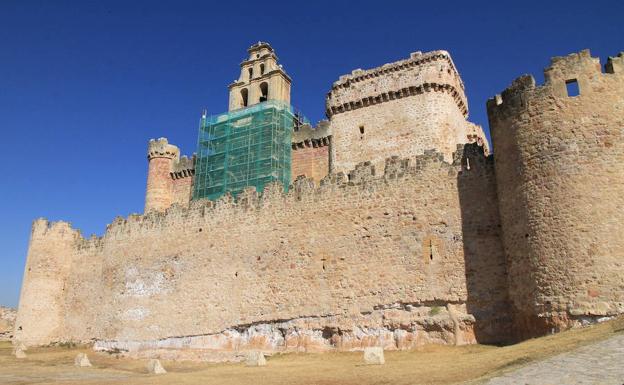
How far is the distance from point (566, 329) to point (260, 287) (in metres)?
8.70

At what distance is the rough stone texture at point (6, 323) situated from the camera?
3000 centimetres

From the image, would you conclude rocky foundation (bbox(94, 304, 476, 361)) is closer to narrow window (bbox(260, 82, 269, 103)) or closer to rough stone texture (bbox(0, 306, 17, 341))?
narrow window (bbox(260, 82, 269, 103))

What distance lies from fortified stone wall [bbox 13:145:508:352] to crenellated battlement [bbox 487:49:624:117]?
7.10 feet

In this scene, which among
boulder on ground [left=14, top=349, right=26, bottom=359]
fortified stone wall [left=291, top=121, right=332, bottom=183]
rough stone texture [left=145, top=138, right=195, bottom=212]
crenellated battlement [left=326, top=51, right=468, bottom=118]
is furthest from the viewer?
rough stone texture [left=145, top=138, right=195, bottom=212]

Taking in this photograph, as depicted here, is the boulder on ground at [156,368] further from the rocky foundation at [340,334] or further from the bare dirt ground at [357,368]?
the rocky foundation at [340,334]

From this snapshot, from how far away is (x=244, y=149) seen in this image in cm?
2792

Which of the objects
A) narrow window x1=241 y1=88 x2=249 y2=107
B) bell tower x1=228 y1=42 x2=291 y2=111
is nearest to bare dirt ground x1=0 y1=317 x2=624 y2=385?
bell tower x1=228 y1=42 x2=291 y2=111

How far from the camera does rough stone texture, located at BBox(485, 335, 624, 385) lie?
6543 mm

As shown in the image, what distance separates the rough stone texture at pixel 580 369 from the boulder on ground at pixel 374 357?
403 centimetres

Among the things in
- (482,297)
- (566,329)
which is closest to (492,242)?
(482,297)

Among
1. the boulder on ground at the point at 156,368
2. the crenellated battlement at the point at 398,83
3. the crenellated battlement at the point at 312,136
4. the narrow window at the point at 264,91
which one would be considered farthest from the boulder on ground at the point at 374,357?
the narrow window at the point at 264,91

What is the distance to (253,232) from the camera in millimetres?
17000

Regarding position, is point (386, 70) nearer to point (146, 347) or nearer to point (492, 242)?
point (492, 242)

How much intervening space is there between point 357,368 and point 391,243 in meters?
4.14
